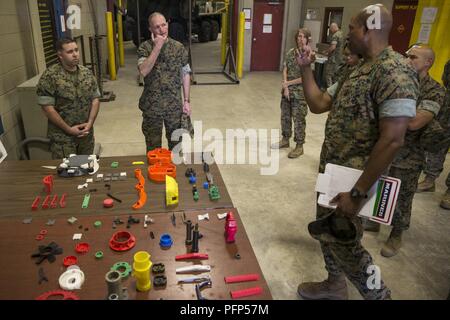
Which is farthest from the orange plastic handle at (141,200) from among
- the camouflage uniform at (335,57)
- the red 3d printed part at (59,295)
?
the camouflage uniform at (335,57)

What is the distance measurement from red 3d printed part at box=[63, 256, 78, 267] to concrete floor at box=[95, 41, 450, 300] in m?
1.35

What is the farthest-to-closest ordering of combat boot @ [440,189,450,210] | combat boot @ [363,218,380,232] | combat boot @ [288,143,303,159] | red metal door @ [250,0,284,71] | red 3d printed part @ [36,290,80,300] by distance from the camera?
red metal door @ [250,0,284,71] → combat boot @ [288,143,303,159] → combat boot @ [440,189,450,210] → combat boot @ [363,218,380,232] → red 3d printed part @ [36,290,80,300]

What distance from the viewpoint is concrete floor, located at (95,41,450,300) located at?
2498 millimetres

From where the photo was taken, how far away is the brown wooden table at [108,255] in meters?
1.34

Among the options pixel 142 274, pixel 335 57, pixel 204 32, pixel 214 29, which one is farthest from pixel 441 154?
pixel 214 29

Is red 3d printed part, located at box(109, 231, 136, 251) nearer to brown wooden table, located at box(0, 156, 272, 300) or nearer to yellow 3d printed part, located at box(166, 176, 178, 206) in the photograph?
brown wooden table, located at box(0, 156, 272, 300)

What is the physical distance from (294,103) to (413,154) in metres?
2.04

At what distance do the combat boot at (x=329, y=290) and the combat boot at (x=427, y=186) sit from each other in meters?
2.10

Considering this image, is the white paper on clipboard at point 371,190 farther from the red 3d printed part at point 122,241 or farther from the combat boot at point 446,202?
the combat boot at point 446,202

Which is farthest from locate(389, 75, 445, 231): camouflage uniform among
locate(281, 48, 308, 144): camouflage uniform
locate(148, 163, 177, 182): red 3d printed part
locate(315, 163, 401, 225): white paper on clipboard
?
locate(281, 48, 308, 144): camouflage uniform

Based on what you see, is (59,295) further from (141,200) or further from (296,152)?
(296,152)

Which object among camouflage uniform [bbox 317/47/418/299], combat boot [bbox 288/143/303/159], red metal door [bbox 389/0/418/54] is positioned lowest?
combat boot [bbox 288/143/303/159]

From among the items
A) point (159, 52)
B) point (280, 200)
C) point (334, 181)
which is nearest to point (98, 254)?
point (334, 181)

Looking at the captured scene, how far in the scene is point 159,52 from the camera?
10.1 feet
